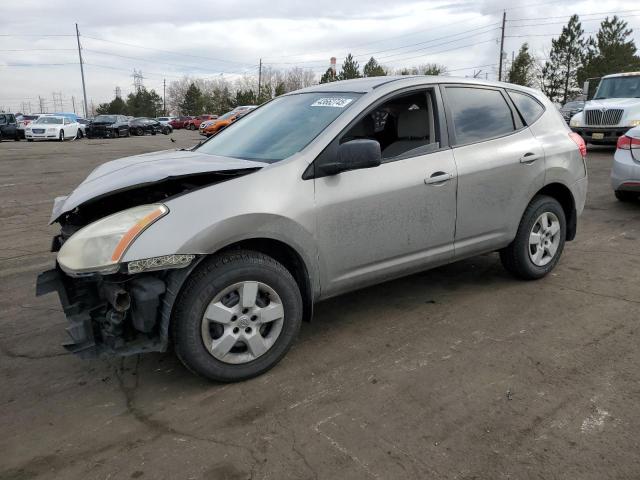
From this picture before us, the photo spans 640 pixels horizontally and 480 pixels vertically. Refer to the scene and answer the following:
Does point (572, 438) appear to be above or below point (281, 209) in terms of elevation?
below

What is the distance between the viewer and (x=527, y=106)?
4754mm

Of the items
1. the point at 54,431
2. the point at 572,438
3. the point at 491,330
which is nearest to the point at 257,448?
the point at 54,431

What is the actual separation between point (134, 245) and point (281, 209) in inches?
33.6

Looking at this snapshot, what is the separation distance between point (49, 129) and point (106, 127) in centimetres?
559

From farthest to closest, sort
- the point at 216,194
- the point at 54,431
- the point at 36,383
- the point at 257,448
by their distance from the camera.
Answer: the point at 36,383
the point at 216,194
the point at 54,431
the point at 257,448

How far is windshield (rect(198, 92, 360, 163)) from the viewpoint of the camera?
3570mm

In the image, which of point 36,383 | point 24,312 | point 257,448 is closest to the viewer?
point 257,448

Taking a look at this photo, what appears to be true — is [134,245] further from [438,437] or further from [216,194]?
[438,437]

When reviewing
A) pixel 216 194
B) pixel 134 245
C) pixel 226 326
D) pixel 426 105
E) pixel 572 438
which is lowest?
pixel 572 438

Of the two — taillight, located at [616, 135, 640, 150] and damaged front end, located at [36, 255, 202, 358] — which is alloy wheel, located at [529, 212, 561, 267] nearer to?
damaged front end, located at [36, 255, 202, 358]

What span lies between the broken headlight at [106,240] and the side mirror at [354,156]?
1045mm

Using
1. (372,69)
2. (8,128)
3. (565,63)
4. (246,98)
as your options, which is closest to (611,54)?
(565,63)

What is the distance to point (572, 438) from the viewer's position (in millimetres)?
2619

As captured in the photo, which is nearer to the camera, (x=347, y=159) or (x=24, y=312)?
(x=347, y=159)
